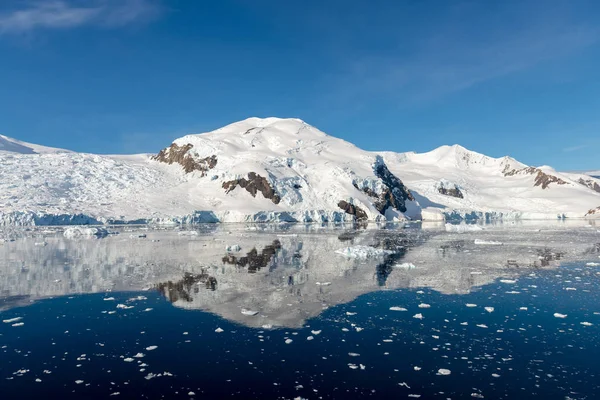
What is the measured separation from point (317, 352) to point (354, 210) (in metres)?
80.7

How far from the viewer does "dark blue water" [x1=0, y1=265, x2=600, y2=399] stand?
7984mm

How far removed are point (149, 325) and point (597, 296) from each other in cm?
1568

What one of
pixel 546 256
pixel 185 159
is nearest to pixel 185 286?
pixel 546 256

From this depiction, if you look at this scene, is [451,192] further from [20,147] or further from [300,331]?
[20,147]

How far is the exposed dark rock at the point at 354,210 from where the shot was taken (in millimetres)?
89188

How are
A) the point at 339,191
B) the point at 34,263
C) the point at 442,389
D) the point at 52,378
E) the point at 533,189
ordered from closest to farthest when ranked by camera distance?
the point at 442,389, the point at 52,378, the point at 34,263, the point at 339,191, the point at 533,189

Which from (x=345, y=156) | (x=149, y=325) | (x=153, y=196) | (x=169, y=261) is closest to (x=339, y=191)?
(x=345, y=156)

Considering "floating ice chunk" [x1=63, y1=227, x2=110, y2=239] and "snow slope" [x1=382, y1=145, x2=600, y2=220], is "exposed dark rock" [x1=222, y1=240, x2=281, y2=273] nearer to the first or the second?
"floating ice chunk" [x1=63, y1=227, x2=110, y2=239]

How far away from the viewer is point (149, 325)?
12250 millimetres

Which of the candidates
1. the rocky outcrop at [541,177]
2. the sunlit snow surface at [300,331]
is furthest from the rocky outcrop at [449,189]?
the sunlit snow surface at [300,331]

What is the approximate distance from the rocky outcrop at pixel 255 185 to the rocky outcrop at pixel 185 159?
43.3 feet

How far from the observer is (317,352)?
9.92 metres

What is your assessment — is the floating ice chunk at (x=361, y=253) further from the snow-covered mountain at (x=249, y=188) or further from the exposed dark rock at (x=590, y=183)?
A: the exposed dark rock at (x=590, y=183)

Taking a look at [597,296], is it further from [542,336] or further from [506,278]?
[542,336]
